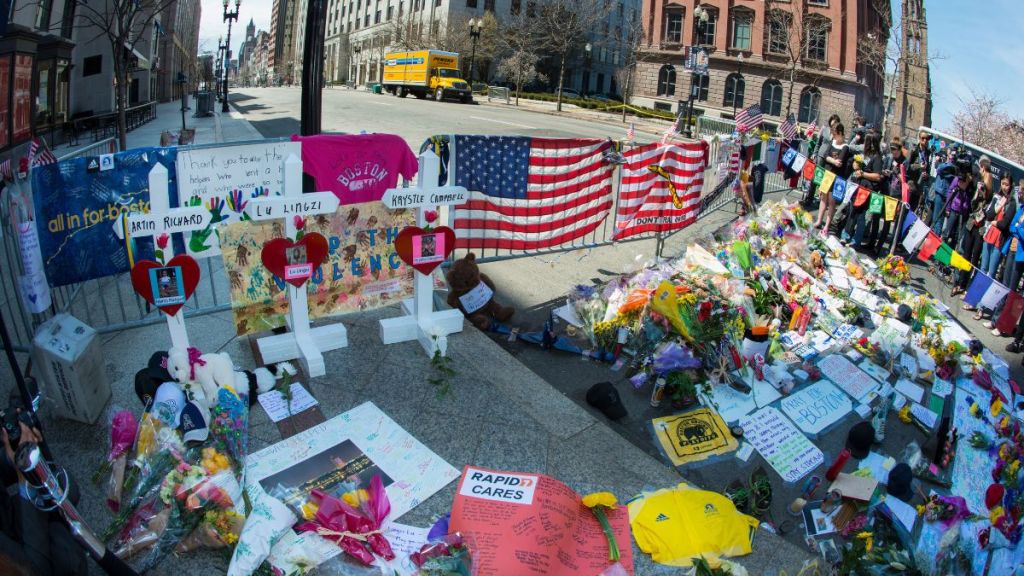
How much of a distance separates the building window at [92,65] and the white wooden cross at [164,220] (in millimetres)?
22976

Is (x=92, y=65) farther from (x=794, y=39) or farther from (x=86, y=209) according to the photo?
(x=794, y=39)

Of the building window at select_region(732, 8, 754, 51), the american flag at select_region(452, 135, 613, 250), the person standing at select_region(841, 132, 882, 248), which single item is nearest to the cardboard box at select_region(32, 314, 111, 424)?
the american flag at select_region(452, 135, 613, 250)

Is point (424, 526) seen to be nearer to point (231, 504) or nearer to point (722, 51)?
point (231, 504)

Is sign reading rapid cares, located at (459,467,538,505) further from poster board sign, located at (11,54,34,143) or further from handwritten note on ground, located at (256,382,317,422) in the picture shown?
poster board sign, located at (11,54,34,143)

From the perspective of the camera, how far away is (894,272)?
9875mm

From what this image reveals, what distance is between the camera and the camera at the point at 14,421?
105 inches

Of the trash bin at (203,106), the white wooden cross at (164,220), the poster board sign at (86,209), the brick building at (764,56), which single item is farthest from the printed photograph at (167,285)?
the brick building at (764,56)

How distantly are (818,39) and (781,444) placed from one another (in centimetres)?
4769

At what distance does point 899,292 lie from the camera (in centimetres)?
→ 898

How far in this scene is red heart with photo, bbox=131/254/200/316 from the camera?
13.4 ft

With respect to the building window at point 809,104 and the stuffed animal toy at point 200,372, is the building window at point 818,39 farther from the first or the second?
the stuffed animal toy at point 200,372

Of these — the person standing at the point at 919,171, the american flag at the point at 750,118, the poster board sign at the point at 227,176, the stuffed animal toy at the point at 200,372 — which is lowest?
the stuffed animal toy at the point at 200,372

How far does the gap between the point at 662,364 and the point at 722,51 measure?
47675mm

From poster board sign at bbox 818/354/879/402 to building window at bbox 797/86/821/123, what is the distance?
4434cm
